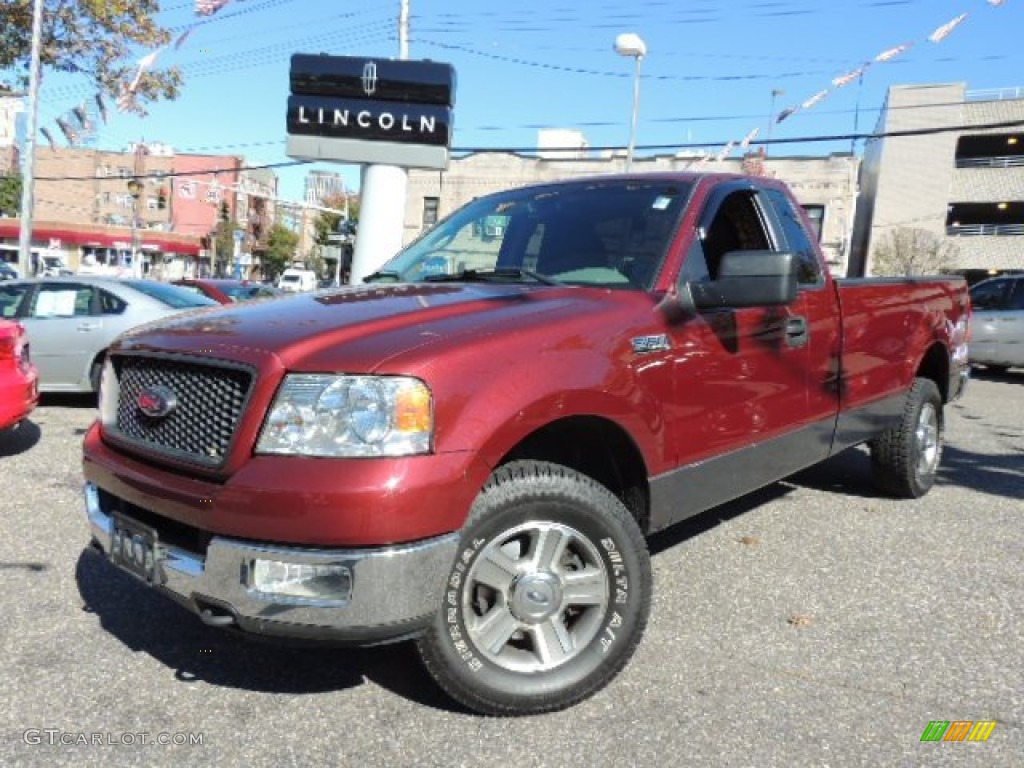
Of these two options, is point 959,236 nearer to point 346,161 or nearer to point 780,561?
point 346,161

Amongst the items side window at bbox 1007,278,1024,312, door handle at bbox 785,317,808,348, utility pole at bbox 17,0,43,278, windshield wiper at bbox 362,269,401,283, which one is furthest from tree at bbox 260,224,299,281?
door handle at bbox 785,317,808,348

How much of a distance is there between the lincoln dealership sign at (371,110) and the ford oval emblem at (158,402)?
31.5 feet

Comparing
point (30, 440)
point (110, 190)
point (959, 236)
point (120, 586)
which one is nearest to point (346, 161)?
point (30, 440)

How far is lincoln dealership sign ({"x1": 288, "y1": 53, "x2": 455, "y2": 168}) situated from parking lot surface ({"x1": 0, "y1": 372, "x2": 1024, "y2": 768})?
8186 millimetres

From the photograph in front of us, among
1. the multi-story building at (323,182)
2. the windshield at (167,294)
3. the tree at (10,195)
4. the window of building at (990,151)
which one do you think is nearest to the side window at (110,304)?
the windshield at (167,294)

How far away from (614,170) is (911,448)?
3905cm

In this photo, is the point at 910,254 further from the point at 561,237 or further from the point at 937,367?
the point at 561,237

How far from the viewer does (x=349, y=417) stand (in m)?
2.36

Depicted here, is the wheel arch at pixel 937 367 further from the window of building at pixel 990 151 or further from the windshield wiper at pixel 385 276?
the window of building at pixel 990 151

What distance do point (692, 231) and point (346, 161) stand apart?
369 inches

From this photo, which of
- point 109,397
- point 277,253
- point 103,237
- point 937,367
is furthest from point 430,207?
point 277,253

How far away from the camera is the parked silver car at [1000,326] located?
14.1 meters

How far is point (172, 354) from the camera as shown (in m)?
2.68

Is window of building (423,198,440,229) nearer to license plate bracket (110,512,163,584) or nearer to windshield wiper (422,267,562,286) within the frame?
windshield wiper (422,267,562,286)
